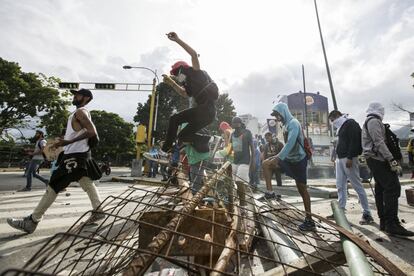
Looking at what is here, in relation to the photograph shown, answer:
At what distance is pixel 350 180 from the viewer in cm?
408

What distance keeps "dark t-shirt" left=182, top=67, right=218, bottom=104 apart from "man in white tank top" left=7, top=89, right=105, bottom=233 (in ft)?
4.74

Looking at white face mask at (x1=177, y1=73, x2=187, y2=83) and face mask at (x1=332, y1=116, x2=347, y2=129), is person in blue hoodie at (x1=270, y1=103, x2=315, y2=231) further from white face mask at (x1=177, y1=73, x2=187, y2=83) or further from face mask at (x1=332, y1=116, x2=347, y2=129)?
white face mask at (x1=177, y1=73, x2=187, y2=83)

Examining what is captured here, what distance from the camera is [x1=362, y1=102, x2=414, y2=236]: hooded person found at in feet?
10.3

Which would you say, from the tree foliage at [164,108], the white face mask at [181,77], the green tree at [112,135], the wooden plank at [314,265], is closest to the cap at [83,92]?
the white face mask at [181,77]

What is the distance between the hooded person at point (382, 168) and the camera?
3.13 metres

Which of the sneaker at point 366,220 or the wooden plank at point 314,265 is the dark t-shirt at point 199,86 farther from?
the sneaker at point 366,220

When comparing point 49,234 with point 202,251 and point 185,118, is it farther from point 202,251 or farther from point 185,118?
point 202,251

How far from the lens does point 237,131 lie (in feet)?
18.6

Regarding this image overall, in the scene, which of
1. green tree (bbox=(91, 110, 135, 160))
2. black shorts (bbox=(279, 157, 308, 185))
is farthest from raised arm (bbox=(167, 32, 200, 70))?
green tree (bbox=(91, 110, 135, 160))

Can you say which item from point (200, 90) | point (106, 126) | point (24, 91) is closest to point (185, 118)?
point (200, 90)

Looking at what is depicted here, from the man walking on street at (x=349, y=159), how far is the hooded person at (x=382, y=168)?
312 mm

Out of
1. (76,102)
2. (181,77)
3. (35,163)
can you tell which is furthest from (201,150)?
(35,163)

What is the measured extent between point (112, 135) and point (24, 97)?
72.4 ft

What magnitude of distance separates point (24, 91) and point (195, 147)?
2236 centimetres
